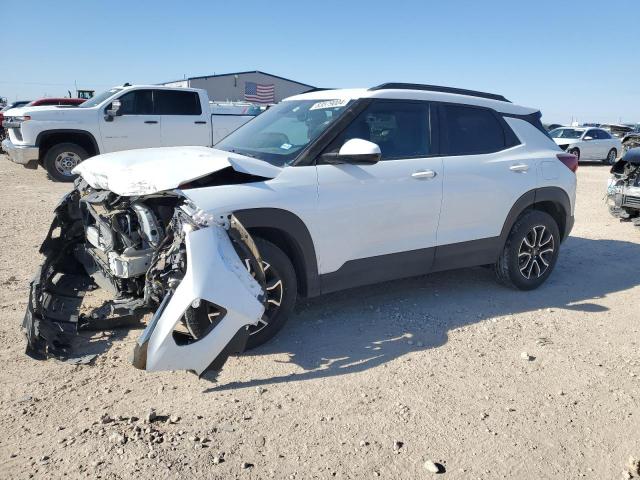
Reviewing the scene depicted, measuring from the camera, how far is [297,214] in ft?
12.3

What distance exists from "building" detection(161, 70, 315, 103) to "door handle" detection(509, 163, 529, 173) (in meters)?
35.7

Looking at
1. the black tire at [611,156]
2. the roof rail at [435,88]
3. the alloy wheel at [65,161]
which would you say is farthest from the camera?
the black tire at [611,156]

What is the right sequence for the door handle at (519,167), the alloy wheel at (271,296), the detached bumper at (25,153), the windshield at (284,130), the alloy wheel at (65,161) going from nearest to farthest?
1. the alloy wheel at (271,296)
2. the windshield at (284,130)
3. the door handle at (519,167)
4. the detached bumper at (25,153)
5. the alloy wheel at (65,161)

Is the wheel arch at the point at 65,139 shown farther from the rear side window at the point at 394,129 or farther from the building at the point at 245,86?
the building at the point at 245,86

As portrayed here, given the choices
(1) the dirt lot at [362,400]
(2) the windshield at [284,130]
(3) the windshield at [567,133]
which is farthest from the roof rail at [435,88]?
(3) the windshield at [567,133]

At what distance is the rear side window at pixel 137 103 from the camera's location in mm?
11734

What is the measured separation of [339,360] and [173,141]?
990 cm

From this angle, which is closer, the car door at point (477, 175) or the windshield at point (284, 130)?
the windshield at point (284, 130)

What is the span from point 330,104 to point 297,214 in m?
1.14

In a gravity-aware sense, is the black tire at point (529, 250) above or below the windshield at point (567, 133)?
below

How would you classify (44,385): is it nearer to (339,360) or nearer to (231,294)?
(231,294)

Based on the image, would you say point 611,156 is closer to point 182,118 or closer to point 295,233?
point 182,118

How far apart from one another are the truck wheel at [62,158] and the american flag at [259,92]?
97.1ft

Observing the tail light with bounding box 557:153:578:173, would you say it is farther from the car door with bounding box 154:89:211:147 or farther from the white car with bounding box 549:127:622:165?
the white car with bounding box 549:127:622:165
